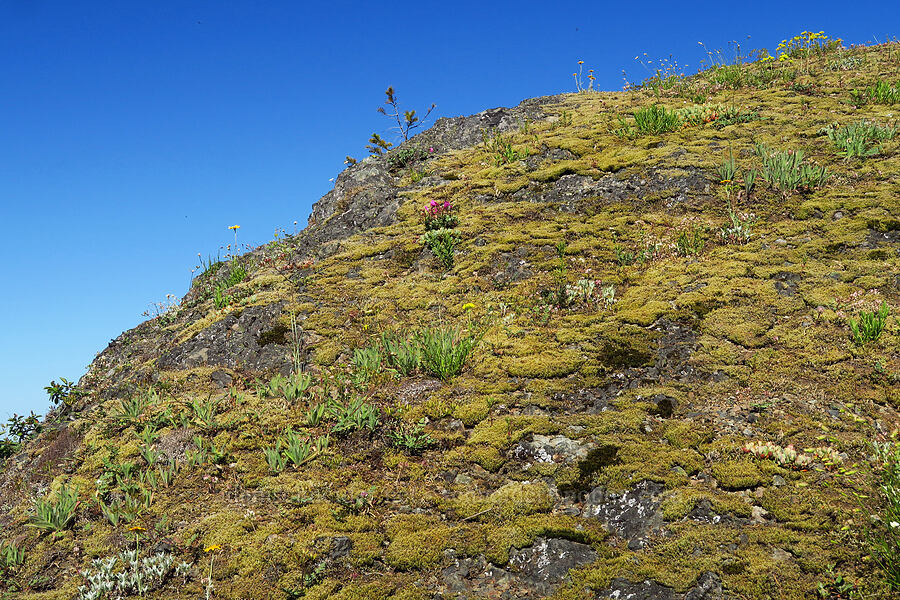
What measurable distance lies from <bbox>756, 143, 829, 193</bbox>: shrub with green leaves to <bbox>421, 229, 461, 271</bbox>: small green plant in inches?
266

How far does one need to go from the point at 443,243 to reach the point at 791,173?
7.38 metres

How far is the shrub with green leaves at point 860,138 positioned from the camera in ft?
40.4

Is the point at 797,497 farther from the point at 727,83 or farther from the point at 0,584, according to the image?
the point at 727,83

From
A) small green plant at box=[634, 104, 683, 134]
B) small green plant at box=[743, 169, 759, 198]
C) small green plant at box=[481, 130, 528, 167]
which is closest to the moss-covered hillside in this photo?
small green plant at box=[743, 169, 759, 198]

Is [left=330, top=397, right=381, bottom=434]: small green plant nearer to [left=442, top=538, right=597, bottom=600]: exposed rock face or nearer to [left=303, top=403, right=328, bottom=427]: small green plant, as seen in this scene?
[left=303, top=403, right=328, bottom=427]: small green plant

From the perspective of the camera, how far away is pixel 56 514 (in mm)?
7137

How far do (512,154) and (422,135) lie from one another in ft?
15.5

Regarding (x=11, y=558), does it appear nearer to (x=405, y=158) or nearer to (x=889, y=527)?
(x=889, y=527)

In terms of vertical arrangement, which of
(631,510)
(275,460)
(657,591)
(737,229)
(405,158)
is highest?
(405,158)

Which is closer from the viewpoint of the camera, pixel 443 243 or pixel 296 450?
pixel 296 450

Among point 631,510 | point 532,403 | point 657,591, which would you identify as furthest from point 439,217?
point 657,591

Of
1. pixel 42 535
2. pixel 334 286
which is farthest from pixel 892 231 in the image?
pixel 42 535

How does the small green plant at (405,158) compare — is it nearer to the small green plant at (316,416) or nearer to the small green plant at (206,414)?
the small green plant at (206,414)

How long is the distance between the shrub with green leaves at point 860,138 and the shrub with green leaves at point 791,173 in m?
1.10
